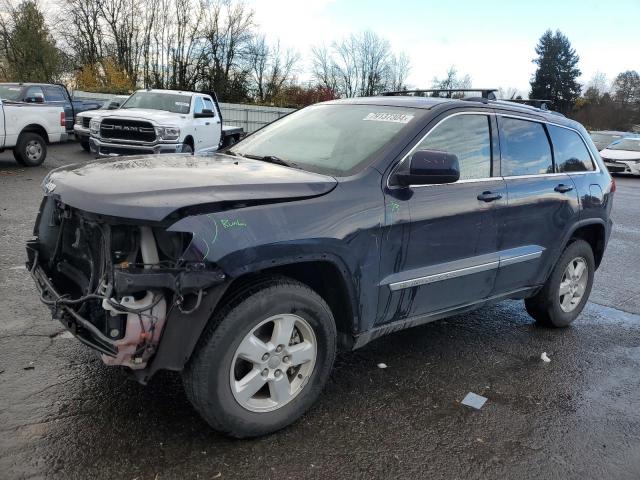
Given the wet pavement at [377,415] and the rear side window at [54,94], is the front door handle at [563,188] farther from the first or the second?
the rear side window at [54,94]

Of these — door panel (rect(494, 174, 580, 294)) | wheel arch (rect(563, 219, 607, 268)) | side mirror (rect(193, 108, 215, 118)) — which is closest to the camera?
door panel (rect(494, 174, 580, 294))

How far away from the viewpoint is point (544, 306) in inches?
189

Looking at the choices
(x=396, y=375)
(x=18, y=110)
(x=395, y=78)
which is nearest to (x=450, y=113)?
(x=396, y=375)

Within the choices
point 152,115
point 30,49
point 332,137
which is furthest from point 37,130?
point 30,49

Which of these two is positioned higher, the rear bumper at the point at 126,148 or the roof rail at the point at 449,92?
the roof rail at the point at 449,92

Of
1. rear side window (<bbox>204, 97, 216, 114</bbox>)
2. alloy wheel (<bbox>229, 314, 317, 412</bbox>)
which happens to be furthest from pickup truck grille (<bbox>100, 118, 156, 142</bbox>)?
alloy wheel (<bbox>229, 314, 317, 412</bbox>)

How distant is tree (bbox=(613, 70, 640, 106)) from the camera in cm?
6688

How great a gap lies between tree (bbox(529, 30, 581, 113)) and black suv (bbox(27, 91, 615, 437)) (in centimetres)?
7061

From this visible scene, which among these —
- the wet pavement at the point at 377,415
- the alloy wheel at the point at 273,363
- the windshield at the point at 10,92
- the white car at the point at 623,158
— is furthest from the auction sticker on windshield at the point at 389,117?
the white car at the point at 623,158

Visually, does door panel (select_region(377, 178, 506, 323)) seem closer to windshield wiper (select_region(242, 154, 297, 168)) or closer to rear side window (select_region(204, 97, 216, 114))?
windshield wiper (select_region(242, 154, 297, 168))

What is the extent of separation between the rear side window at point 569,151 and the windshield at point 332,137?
5.39ft

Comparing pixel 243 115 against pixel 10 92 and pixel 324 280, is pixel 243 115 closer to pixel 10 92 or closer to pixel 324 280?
pixel 10 92

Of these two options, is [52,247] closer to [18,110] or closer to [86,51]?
[18,110]

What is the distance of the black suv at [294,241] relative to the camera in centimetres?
259
